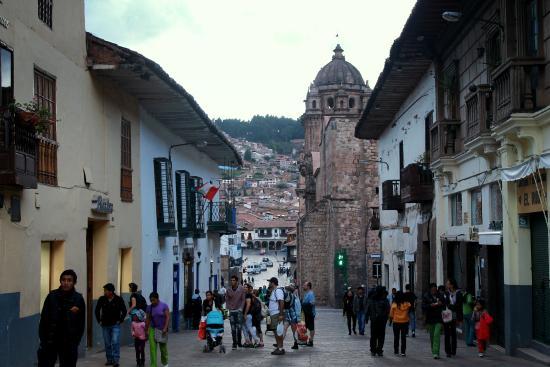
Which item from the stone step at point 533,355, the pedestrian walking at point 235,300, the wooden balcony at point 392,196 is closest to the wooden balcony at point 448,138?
the pedestrian walking at point 235,300

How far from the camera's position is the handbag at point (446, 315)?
15572mm

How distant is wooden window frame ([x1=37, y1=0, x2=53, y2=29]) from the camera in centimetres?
1381

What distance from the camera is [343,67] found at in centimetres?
7744

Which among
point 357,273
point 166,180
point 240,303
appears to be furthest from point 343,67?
point 240,303

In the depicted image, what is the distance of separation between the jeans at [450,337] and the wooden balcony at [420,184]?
6.92 m

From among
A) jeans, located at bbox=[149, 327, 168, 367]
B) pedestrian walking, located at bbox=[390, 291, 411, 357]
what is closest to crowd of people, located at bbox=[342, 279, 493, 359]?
pedestrian walking, located at bbox=[390, 291, 411, 357]

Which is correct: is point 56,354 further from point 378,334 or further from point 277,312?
point 277,312

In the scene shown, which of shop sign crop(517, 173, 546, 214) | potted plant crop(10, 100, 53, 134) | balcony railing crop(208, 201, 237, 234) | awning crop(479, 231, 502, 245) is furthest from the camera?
balcony railing crop(208, 201, 237, 234)

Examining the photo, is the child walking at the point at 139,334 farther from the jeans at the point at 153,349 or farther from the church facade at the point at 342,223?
the church facade at the point at 342,223

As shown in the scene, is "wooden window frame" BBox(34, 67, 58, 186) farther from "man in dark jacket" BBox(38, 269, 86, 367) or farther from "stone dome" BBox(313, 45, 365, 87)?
"stone dome" BBox(313, 45, 365, 87)

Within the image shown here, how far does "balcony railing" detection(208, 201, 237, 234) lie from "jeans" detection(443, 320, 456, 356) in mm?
18327

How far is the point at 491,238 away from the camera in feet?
51.2

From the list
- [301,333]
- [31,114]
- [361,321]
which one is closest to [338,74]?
[361,321]

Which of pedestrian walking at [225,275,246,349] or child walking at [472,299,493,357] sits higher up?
pedestrian walking at [225,275,246,349]
